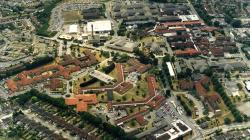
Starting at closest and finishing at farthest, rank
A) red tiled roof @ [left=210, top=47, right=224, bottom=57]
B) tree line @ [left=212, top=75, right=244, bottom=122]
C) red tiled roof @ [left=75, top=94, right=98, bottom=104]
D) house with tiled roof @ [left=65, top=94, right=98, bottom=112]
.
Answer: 1. tree line @ [left=212, top=75, right=244, bottom=122]
2. house with tiled roof @ [left=65, top=94, right=98, bottom=112]
3. red tiled roof @ [left=75, top=94, right=98, bottom=104]
4. red tiled roof @ [left=210, top=47, right=224, bottom=57]

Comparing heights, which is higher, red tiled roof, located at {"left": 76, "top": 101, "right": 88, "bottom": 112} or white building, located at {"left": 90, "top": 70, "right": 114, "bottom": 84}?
white building, located at {"left": 90, "top": 70, "right": 114, "bottom": 84}

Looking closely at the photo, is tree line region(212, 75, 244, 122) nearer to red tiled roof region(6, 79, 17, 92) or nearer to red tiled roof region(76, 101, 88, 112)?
red tiled roof region(76, 101, 88, 112)

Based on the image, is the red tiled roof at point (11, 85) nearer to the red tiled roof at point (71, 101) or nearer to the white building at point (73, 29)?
the red tiled roof at point (71, 101)

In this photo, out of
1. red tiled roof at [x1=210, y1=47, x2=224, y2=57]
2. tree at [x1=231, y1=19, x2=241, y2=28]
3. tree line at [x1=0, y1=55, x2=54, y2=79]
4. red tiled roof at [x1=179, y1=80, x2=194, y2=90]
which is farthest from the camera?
tree at [x1=231, y1=19, x2=241, y2=28]

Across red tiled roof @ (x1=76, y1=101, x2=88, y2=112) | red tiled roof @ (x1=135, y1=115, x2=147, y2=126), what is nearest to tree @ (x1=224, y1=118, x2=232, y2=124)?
red tiled roof @ (x1=135, y1=115, x2=147, y2=126)

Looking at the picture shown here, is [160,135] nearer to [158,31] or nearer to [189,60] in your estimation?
[189,60]

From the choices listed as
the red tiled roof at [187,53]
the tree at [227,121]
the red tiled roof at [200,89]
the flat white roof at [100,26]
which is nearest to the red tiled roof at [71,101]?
the red tiled roof at [200,89]

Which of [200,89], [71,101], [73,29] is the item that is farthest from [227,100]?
[73,29]

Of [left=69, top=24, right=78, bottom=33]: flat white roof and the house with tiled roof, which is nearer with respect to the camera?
the house with tiled roof

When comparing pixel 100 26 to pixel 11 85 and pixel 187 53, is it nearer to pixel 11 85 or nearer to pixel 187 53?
pixel 187 53
